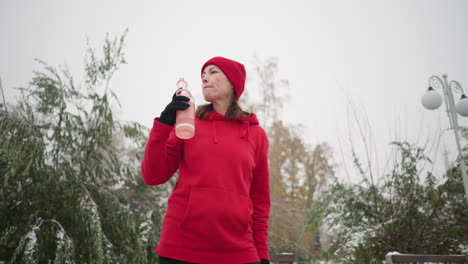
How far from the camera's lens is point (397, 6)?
19438cm

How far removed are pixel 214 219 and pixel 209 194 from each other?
93 mm

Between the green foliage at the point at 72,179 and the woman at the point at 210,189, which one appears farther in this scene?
the green foliage at the point at 72,179

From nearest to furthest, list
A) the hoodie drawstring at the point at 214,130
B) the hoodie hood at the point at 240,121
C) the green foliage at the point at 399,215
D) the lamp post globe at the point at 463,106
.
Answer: the hoodie drawstring at the point at 214,130 → the hoodie hood at the point at 240,121 → the green foliage at the point at 399,215 → the lamp post globe at the point at 463,106

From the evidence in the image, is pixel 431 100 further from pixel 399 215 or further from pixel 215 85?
pixel 215 85

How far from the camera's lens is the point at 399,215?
17.2 ft

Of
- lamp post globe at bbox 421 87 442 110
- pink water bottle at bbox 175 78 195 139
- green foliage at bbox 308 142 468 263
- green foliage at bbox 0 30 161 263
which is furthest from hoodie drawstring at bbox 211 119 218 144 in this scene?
lamp post globe at bbox 421 87 442 110

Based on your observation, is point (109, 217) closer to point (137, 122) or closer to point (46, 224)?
point (46, 224)

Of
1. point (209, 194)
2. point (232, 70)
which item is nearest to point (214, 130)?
point (209, 194)

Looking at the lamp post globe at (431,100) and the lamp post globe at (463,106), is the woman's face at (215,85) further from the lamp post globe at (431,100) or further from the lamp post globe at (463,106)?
the lamp post globe at (463,106)

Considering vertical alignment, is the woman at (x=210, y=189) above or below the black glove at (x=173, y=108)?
below

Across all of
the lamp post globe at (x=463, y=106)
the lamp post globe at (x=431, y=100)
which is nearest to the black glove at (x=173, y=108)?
the lamp post globe at (x=431, y=100)

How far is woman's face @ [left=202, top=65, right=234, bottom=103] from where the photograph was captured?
1541mm

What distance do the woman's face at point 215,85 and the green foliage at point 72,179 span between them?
7.96ft

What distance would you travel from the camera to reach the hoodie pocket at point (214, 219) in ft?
3.87
